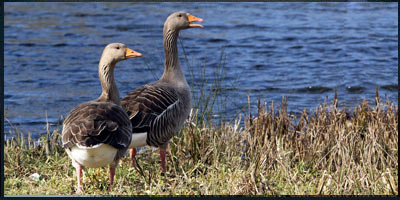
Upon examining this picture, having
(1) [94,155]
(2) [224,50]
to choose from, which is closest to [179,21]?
(1) [94,155]

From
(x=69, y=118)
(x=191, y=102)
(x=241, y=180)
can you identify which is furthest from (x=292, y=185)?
(x=69, y=118)

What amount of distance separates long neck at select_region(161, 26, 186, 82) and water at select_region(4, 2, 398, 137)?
6.06 feet

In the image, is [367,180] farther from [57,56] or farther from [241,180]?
[57,56]

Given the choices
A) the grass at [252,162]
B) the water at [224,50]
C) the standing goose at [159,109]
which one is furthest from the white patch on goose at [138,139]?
the water at [224,50]

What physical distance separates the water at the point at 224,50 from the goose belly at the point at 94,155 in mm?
3763

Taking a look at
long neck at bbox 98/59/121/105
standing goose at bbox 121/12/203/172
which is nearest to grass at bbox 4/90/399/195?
standing goose at bbox 121/12/203/172

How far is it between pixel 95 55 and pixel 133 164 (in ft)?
29.0

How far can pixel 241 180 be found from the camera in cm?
623

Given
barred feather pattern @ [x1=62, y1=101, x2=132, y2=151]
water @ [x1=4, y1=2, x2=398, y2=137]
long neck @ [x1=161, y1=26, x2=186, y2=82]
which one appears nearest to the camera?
barred feather pattern @ [x1=62, y1=101, x2=132, y2=151]

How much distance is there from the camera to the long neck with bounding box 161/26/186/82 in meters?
8.01

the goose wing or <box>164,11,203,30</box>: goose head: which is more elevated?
<box>164,11,203,30</box>: goose head

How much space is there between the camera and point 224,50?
16.3 metres

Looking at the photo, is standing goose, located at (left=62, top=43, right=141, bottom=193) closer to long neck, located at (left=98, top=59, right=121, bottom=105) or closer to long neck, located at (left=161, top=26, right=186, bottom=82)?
long neck, located at (left=98, top=59, right=121, bottom=105)

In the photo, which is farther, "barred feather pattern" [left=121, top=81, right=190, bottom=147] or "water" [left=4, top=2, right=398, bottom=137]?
"water" [left=4, top=2, right=398, bottom=137]
